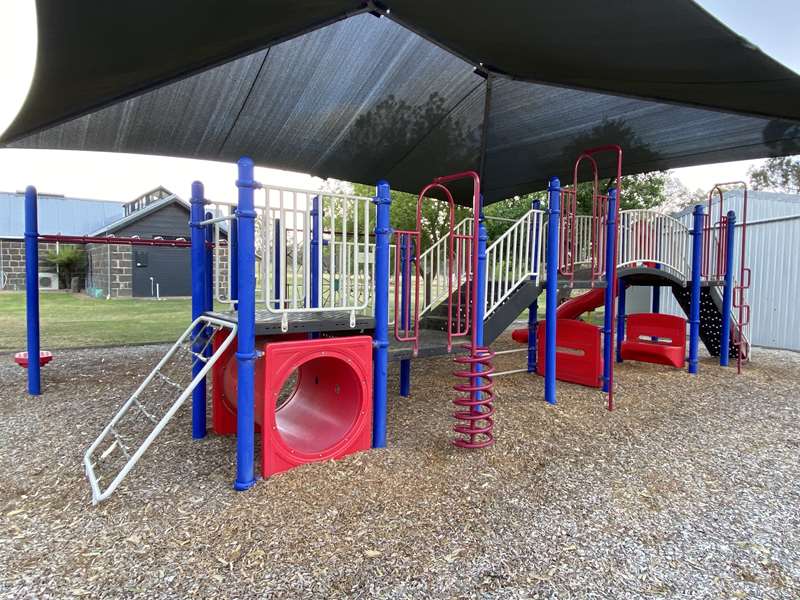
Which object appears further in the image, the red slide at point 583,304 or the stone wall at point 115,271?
the stone wall at point 115,271

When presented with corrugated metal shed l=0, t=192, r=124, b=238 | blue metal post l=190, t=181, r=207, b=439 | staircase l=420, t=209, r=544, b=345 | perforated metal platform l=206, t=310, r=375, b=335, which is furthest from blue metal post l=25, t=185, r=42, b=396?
corrugated metal shed l=0, t=192, r=124, b=238

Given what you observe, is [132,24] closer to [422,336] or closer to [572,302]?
[422,336]

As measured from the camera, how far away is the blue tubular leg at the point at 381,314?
12.7 ft

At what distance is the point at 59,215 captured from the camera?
2873 cm

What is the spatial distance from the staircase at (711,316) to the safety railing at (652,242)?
23.3 inches

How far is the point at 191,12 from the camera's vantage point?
11.4ft

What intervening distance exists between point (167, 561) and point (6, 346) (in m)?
10.1

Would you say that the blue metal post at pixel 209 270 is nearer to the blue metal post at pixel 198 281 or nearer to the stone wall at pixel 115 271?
the blue metal post at pixel 198 281

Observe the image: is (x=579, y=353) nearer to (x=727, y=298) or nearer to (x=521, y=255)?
(x=521, y=255)

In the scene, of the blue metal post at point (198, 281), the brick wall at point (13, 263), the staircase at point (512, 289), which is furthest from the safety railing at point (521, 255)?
the brick wall at point (13, 263)

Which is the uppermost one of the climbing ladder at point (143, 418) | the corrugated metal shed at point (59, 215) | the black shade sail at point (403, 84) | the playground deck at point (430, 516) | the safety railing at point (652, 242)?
the corrugated metal shed at point (59, 215)

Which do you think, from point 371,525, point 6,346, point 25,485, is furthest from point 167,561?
point 6,346

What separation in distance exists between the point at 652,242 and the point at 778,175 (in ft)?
121

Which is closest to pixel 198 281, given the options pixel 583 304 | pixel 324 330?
pixel 324 330
